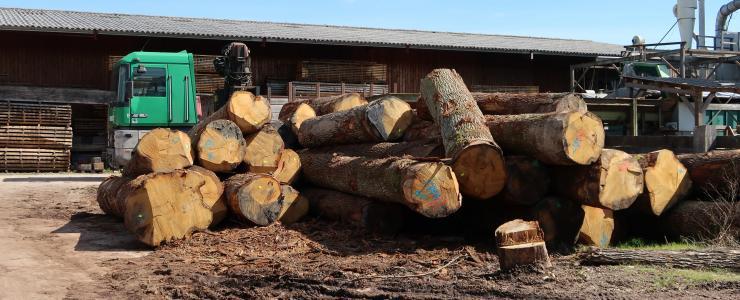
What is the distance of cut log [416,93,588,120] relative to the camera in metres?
9.73

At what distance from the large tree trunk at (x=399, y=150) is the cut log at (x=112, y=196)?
3.09 meters

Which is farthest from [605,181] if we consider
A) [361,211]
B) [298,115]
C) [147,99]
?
[147,99]

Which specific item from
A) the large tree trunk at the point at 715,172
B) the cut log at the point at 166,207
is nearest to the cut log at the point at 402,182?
the cut log at the point at 166,207

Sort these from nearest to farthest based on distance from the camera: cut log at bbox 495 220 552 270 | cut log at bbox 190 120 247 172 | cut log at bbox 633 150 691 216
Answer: cut log at bbox 495 220 552 270
cut log at bbox 633 150 691 216
cut log at bbox 190 120 247 172

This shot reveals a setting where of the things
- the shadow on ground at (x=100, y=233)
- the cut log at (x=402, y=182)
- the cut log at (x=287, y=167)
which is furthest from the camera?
the cut log at (x=287, y=167)

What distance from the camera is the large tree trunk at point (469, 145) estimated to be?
8406mm

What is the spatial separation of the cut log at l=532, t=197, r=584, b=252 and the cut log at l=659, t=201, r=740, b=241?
4.32 ft

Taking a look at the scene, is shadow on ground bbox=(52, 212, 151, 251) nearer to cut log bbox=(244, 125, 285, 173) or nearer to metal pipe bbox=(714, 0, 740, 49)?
cut log bbox=(244, 125, 285, 173)

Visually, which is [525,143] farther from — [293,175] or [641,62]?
[641,62]

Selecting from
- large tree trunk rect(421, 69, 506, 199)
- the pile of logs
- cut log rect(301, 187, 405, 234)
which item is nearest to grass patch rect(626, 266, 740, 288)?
the pile of logs

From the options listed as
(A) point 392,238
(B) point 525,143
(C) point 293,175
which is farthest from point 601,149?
(C) point 293,175

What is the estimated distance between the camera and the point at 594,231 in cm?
895

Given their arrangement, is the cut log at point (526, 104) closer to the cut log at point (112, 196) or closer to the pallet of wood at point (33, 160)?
the cut log at point (112, 196)

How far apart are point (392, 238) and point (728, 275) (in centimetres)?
368
